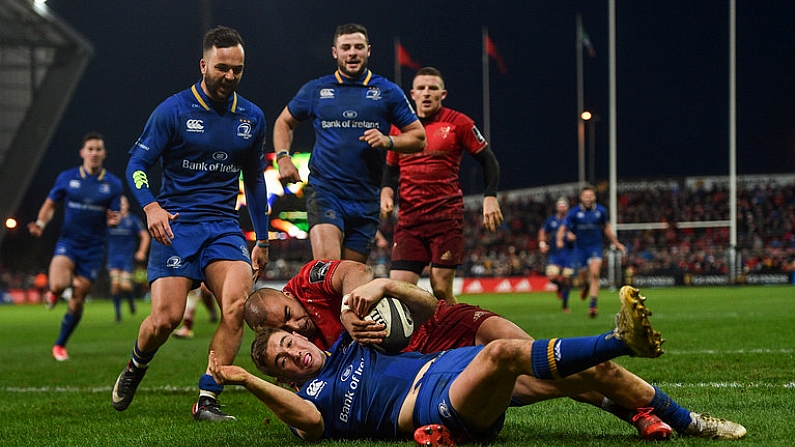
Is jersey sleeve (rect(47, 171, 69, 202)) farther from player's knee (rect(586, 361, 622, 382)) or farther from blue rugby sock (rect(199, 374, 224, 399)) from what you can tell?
player's knee (rect(586, 361, 622, 382))

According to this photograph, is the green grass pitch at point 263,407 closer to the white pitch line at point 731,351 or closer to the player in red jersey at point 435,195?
the white pitch line at point 731,351

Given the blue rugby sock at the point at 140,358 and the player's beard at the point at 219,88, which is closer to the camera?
the blue rugby sock at the point at 140,358

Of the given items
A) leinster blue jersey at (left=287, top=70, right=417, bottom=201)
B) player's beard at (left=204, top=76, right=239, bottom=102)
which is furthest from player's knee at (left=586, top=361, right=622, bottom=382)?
leinster blue jersey at (left=287, top=70, right=417, bottom=201)

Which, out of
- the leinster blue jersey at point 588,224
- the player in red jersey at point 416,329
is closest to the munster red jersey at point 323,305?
the player in red jersey at point 416,329

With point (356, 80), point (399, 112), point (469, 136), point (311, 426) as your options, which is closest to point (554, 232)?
point (469, 136)

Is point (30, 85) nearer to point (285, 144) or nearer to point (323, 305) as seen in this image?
point (285, 144)

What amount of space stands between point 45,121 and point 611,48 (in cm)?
3083

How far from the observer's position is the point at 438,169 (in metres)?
8.83

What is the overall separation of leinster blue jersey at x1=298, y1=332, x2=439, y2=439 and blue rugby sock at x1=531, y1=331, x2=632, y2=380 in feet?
2.60

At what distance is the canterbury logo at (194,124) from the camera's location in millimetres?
6086

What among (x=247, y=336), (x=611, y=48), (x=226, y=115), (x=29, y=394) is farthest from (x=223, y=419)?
(x=611, y=48)

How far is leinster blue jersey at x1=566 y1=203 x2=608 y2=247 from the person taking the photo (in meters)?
18.1

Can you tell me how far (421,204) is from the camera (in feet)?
28.9

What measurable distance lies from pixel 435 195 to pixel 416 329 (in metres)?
4.42
